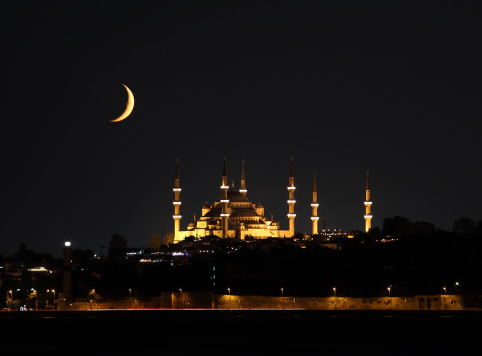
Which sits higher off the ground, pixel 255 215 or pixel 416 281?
pixel 255 215

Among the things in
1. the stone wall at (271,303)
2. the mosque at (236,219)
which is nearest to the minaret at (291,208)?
the mosque at (236,219)

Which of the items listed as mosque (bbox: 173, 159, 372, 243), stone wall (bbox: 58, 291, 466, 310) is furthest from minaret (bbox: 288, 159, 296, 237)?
stone wall (bbox: 58, 291, 466, 310)

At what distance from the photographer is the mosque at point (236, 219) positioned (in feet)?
582
